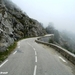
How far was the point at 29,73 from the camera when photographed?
10.8m

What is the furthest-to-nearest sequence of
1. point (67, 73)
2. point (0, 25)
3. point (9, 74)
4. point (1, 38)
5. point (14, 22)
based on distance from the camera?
1. point (14, 22)
2. point (0, 25)
3. point (1, 38)
4. point (67, 73)
5. point (9, 74)

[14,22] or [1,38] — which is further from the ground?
[14,22]

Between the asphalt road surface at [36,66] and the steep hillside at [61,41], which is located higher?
the asphalt road surface at [36,66]

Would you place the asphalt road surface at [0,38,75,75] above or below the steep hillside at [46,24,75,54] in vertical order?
above

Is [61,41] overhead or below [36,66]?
below

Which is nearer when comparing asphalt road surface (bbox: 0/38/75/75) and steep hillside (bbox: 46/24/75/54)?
asphalt road surface (bbox: 0/38/75/75)

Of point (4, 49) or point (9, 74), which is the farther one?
point (4, 49)

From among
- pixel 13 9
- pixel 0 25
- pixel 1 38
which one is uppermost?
pixel 13 9

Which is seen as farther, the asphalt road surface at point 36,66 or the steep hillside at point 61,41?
the steep hillside at point 61,41

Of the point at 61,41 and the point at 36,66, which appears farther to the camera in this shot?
the point at 61,41

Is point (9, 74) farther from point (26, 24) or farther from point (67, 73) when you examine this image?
point (26, 24)

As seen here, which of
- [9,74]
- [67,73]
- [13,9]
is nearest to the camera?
[9,74]

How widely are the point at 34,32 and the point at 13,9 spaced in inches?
739

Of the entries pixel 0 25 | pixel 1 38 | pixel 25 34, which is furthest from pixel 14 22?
pixel 1 38
